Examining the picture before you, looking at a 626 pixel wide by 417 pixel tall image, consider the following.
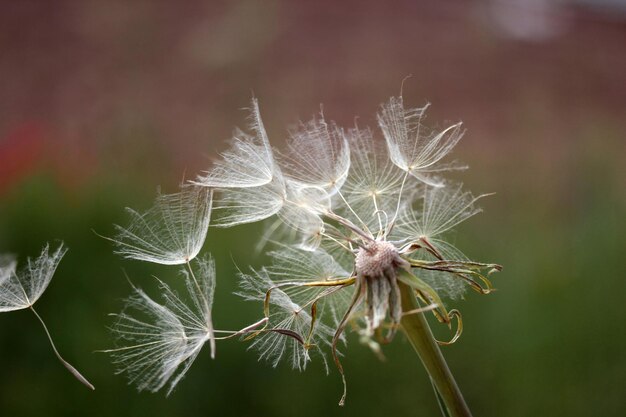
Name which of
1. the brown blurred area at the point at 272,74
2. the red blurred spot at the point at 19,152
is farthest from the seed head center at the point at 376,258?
the red blurred spot at the point at 19,152

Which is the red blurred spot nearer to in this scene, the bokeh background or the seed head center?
the bokeh background

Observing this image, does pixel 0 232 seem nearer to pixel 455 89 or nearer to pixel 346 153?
pixel 346 153

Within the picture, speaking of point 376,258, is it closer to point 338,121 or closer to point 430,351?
point 430,351

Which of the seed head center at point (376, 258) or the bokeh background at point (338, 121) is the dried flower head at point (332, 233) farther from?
the bokeh background at point (338, 121)

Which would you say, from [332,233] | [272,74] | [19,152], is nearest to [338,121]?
[272,74]

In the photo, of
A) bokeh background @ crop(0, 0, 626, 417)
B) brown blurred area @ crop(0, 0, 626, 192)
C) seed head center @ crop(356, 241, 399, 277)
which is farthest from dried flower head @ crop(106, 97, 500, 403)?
brown blurred area @ crop(0, 0, 626, 192)

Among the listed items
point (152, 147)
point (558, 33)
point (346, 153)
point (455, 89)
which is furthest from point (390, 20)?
point (346, 153)
